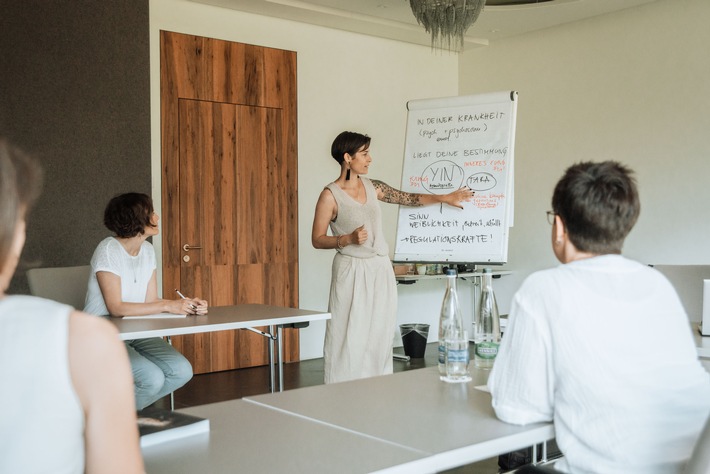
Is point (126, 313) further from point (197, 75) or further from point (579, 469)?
point (197, 75)

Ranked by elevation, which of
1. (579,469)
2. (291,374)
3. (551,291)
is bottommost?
(291,374)

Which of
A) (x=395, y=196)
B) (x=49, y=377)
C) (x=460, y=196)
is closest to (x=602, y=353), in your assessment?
(x=49, y=377)

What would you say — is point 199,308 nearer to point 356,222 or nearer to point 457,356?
point 356,222

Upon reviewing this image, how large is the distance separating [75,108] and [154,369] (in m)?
2.17

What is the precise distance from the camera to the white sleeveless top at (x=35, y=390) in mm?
896

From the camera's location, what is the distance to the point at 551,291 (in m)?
1.60

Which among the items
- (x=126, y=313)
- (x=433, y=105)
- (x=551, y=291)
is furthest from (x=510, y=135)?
(x=551, y=291)

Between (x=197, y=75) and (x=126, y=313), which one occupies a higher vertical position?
(x=197, y=75)

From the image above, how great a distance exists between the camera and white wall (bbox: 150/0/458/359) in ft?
19.5

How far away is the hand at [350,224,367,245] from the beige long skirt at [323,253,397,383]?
170 mm

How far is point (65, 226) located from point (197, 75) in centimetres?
176

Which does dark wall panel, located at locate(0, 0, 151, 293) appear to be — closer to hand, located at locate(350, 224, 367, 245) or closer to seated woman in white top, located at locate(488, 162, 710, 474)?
hand, located at locate(350, 224, 367, 245)

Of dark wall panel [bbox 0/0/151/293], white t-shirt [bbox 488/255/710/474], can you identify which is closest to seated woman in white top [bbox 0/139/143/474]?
white t-shirt [bbox 488/255/710/474]

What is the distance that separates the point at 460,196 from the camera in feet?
14.0
